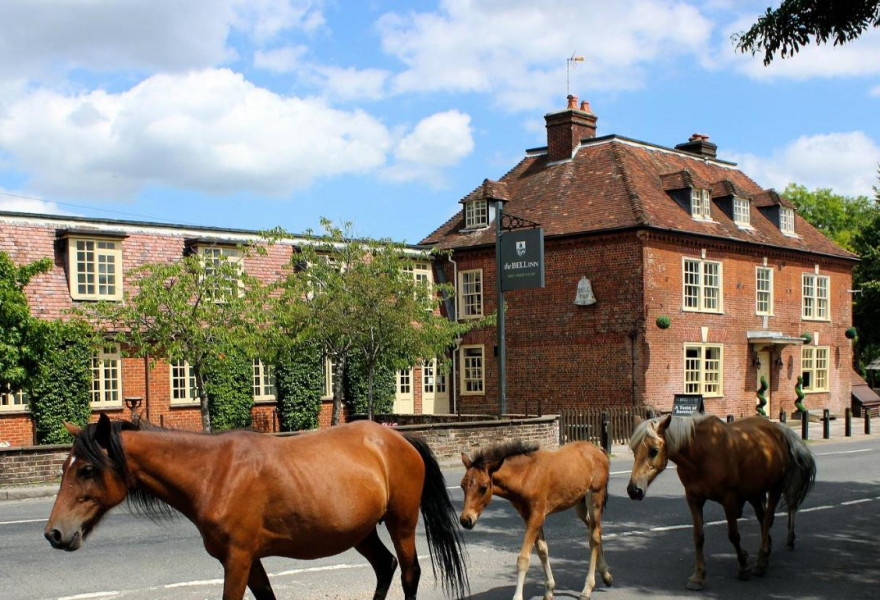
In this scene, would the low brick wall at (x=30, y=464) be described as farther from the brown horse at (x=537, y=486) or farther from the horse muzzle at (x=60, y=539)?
the horse muzzle at (x=60, y=539)

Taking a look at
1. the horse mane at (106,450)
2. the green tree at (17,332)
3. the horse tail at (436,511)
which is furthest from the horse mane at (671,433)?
the green tree at (17,332)

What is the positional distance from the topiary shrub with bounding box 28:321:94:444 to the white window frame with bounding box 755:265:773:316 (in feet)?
77.6

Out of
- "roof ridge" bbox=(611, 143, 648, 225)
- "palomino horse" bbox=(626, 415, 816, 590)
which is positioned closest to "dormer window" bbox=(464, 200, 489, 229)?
"roof ridge" bbox=(611, 143, 648, 225)

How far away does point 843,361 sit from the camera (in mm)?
40094

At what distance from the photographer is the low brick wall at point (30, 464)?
17469mm

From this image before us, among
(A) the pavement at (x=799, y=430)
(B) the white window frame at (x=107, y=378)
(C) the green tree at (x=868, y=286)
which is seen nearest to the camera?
(A) the pavement at (x=799, y=430)

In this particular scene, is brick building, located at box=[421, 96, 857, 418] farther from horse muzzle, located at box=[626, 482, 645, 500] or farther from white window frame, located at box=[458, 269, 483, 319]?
horse muzzle, located at box=[626, 482, 645, 500]

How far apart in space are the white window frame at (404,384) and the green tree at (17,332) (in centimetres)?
1629

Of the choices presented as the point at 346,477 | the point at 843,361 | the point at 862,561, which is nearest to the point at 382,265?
the point at 862,561

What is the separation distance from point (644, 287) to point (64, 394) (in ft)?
59.0

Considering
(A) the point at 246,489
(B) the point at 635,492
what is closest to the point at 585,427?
(B) the point at 635,492

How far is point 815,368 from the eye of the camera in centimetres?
3841

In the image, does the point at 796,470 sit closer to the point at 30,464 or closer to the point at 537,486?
the point at 537,486

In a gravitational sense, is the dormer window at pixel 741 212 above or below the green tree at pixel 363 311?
above
